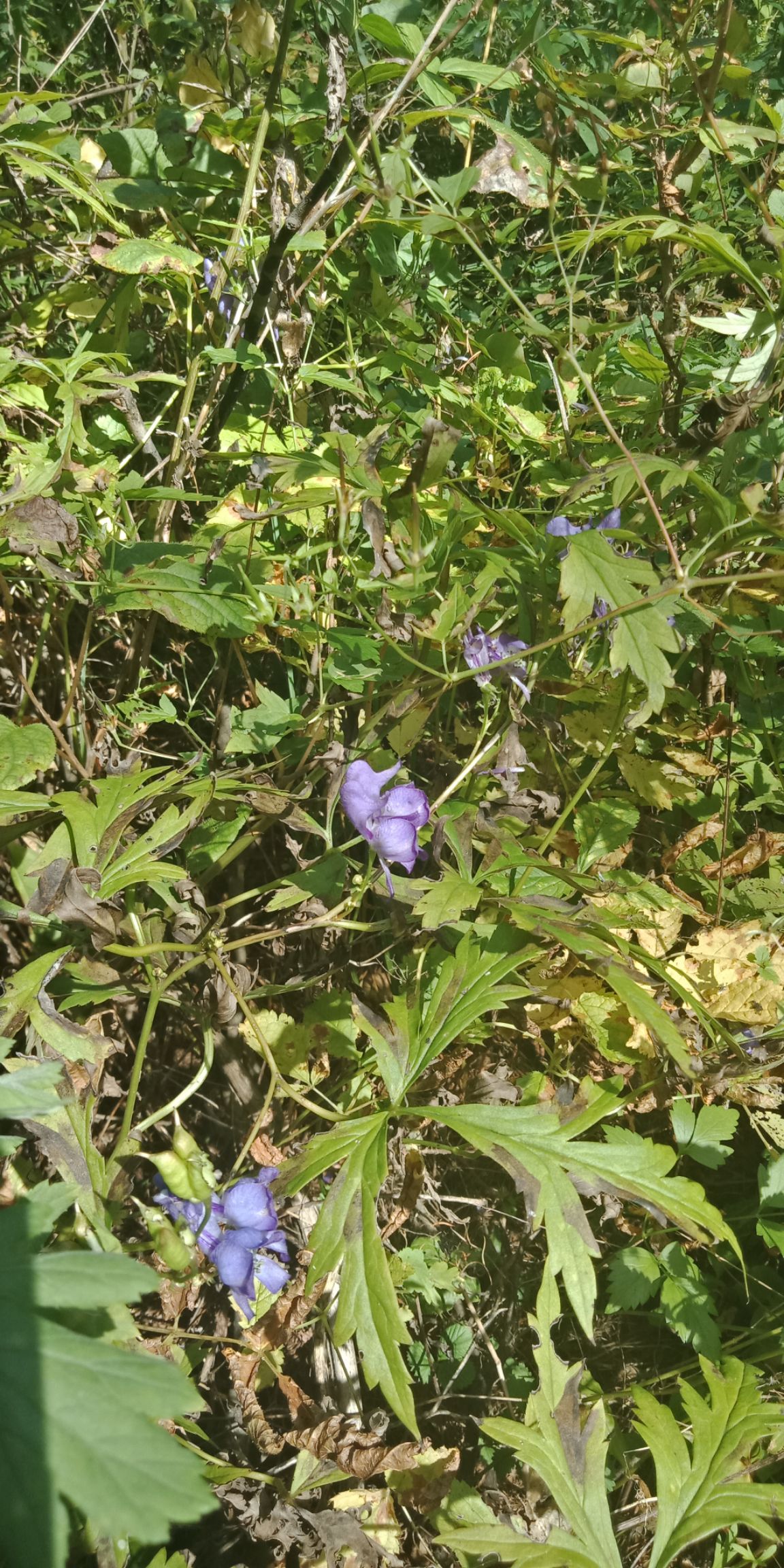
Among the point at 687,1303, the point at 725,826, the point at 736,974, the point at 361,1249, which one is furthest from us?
the point at 725,826

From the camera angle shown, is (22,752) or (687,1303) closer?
(22,752)

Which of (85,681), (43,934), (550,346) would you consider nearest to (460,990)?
(43,934)

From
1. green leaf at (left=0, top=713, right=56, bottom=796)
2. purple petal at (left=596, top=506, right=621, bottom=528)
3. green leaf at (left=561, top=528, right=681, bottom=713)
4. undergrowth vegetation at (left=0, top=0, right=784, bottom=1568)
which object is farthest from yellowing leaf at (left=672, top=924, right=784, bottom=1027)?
green leaf at (left=0, top=713, right=56, bottom=796)

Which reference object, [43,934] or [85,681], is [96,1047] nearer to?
[43,934]

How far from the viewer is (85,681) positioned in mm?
1585

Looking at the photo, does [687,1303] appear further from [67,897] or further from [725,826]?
[67,897]

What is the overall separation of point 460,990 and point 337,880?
20 centimetres

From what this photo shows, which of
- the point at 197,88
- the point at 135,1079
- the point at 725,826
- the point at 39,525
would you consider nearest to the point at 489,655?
the point at 725,826

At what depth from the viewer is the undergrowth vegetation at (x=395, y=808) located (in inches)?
43.4

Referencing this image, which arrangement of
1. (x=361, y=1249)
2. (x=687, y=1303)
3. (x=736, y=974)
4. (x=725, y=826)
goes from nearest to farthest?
(x=361, y=1249), (x=687, y=1303), (x=736, y=974), (x=725, y=826)

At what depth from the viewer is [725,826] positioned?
1536 millimetres

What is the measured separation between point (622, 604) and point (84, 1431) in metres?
0.91

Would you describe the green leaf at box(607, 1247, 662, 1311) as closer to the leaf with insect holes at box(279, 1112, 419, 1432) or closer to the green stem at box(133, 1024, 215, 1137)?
the leaf with insect holes at box(279, 1112, 419, 1432)

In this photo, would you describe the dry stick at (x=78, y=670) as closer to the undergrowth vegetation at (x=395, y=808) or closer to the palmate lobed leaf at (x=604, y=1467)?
the undergrowth vegetation at (x=395, y=808)
